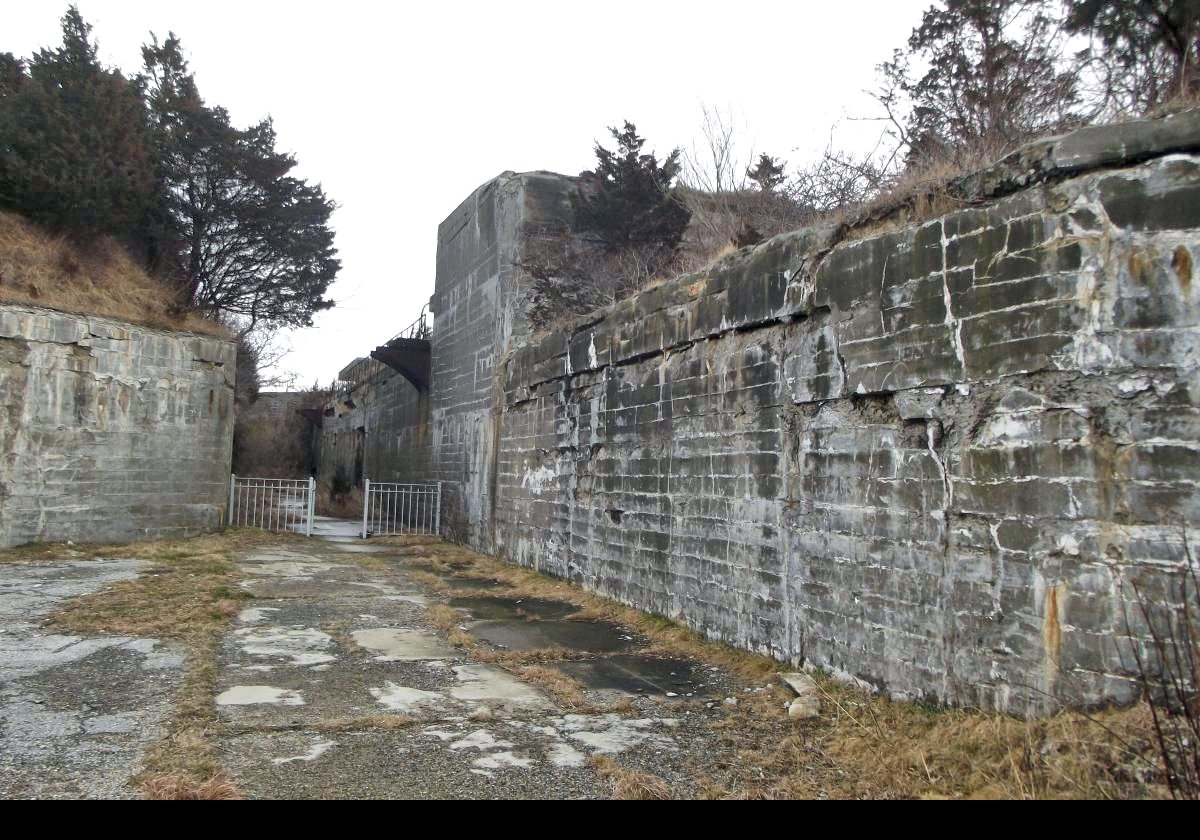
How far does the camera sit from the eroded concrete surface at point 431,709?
379cm

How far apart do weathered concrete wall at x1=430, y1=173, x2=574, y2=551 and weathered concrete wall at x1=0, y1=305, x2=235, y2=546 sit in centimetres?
388

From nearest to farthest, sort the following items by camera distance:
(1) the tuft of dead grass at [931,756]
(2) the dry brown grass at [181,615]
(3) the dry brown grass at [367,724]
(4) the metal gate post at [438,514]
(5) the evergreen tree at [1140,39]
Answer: (1) the tuft of dead grass at [931,756] → (2) the dry brown grass at [181,615] → (3) the dry brown grass at [367,724] → (5) the evergreen tree at [1140,39] → (4) the metal gate post at [438,514]

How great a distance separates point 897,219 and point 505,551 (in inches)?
328

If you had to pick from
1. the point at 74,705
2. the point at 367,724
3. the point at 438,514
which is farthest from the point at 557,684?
the point at 438,514

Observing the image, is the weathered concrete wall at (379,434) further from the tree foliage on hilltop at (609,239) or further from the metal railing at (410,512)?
the tree foliage on hilltop at (609,239)

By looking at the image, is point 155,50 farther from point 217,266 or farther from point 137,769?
point 137,769

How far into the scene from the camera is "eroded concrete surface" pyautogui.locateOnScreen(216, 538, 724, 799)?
149 inches

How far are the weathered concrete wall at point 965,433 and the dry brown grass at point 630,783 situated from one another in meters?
1.78

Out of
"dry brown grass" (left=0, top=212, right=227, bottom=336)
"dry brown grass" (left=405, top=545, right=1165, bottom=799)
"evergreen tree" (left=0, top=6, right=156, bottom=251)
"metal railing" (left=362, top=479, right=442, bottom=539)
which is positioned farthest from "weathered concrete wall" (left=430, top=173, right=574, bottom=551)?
"dry brown grass" (left=405, top=545, right=1165, bottom=799)

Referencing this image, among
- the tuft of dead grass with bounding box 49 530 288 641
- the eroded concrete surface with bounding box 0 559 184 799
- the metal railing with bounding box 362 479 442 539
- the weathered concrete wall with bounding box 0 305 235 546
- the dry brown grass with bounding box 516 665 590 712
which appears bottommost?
the dry brown grass with bounding box 516 665 590 712

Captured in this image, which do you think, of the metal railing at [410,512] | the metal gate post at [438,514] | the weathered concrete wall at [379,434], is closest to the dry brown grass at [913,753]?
the metal gate post at [438,514]

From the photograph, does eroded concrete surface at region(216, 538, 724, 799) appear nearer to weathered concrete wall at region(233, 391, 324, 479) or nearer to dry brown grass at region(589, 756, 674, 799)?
dry brown grass at region(589, 756, 674, 799)

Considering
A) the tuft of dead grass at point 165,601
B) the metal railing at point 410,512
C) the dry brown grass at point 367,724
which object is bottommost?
the dry brown grass at point 367,724

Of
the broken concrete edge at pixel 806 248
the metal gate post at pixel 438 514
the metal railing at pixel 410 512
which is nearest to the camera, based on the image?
the broken concrete edge at pixel 806 248
